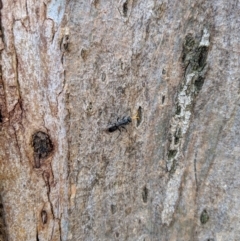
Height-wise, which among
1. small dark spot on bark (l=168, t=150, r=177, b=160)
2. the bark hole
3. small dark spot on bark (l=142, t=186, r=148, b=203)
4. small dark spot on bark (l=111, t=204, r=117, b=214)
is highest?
the bark hole

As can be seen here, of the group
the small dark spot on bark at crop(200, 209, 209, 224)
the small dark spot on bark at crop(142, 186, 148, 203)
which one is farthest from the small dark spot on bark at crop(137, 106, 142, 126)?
the small dark spot on bark at crop(200, 209, 209, 224)

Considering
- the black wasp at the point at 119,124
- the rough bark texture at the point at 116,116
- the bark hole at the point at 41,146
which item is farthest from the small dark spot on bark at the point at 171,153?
the bark hole at the point at 41,146

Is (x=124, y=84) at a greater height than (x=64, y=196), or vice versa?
(x=124, y=84)

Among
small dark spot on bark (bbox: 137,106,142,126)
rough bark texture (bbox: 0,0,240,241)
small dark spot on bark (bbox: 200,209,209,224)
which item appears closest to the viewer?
rough bark texture (bbox: 0,0,240,241)

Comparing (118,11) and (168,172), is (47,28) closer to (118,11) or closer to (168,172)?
(118,11)

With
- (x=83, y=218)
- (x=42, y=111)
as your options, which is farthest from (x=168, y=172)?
(x=42, y=111)

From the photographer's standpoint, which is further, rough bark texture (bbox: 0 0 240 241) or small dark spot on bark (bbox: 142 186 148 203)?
small dark spot on bark (bbox: 142 186 148 203)

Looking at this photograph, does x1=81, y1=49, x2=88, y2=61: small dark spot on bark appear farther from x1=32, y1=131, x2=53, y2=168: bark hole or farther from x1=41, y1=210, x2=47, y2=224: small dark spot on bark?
x1=41, y1=210, x2=47, y2=224: small dark spot on bark

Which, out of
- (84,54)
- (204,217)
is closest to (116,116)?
(84,54)

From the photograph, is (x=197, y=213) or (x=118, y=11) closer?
(x=118, y=11)
